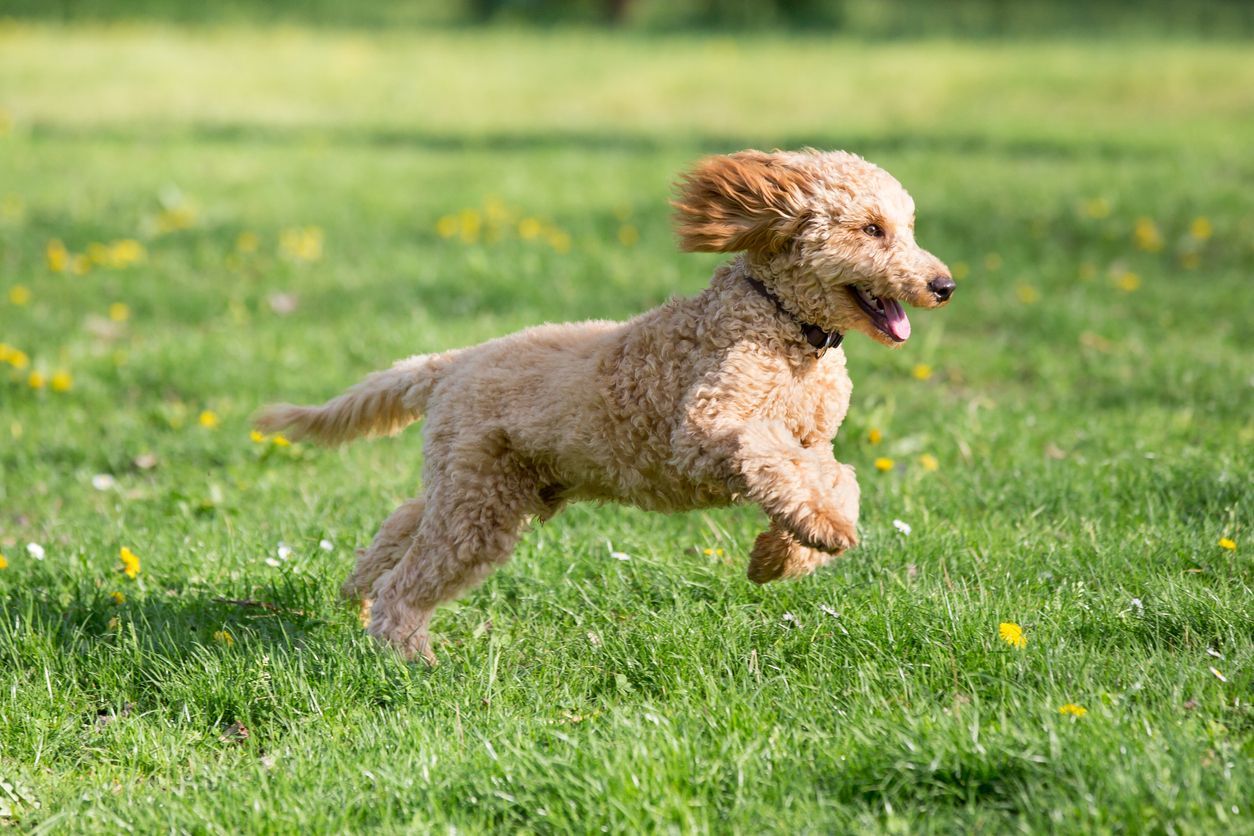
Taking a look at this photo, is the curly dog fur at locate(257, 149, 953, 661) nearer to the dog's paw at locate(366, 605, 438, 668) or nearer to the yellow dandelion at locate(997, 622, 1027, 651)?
the dog's paw at locate(366, 605, 438, 668)

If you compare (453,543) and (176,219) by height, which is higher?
(453,543)

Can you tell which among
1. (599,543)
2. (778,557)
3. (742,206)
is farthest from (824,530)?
(599,543)

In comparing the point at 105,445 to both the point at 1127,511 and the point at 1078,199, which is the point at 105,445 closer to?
the point at 1127,511

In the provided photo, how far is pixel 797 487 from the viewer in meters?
3.04

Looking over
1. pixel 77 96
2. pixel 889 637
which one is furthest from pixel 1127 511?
pixel 77 96

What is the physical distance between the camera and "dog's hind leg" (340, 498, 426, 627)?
159 inches

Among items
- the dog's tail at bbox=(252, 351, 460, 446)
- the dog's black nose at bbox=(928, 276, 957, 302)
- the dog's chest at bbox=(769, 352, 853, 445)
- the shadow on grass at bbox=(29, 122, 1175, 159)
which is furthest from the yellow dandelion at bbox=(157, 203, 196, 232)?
the dog's black nose at bbox=(928, 276, 957, 302)

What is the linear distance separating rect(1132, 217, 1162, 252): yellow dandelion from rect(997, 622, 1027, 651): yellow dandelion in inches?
233

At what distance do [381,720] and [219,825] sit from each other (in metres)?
0.60

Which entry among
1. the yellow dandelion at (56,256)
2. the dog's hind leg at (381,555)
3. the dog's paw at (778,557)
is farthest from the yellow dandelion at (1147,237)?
the yellow dandelion at (56,256)

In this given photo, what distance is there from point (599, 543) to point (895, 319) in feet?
4.89

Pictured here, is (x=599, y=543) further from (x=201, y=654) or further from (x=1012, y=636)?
(x=1012, y=636)

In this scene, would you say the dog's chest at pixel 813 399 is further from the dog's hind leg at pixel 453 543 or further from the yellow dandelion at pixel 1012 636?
the dog's hind leg at pixel 453 543

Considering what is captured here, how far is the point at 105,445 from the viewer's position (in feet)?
18.8
